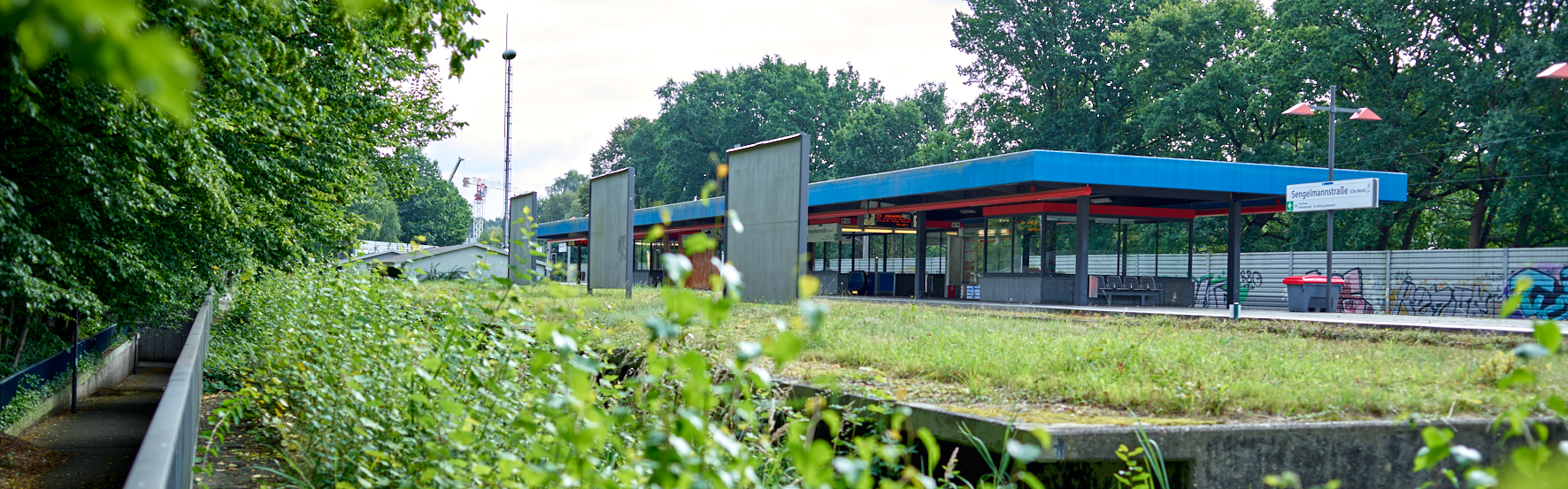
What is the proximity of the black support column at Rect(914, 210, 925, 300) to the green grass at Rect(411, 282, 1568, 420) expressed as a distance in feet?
49.1

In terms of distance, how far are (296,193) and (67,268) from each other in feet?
25.6

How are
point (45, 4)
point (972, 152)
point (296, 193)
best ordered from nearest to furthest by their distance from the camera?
1. point (45, 4)
2. point (296, 193)
3. point (972, 152)

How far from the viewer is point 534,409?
3.66 m

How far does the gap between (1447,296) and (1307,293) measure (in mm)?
5500

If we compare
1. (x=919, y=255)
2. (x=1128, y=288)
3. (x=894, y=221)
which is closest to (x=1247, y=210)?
(x=1128, y=288)

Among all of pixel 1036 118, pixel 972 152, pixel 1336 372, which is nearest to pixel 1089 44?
pixel 1036 118

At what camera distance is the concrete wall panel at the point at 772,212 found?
14.8m

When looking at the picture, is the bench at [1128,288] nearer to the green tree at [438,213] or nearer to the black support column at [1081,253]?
the black support column at [1081,253]

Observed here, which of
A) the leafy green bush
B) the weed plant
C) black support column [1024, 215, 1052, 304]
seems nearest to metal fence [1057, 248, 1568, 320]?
black support column [1024, 215, 1052, 304]

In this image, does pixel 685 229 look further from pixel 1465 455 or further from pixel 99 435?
pixel 1465 455

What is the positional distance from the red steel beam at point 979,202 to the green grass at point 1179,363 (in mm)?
8943

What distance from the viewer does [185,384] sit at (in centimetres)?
308

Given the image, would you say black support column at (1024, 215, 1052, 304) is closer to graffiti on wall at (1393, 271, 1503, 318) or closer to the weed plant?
graffiti on wall at (1393, 271, 1503, 318)

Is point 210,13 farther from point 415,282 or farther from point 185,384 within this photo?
point 185,384
